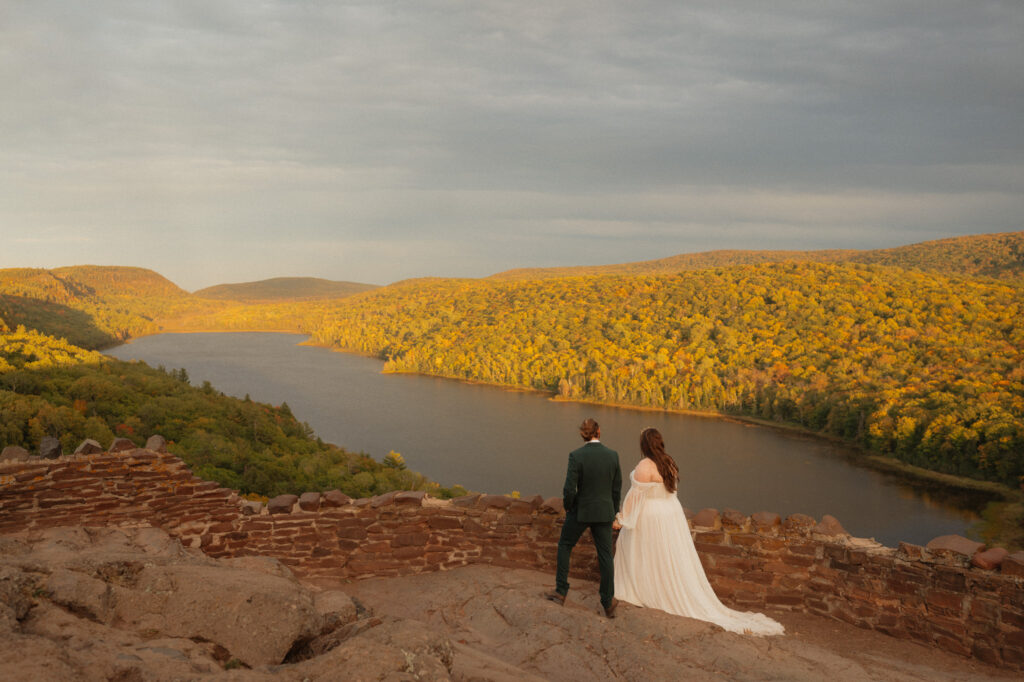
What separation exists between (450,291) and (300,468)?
114263 mm

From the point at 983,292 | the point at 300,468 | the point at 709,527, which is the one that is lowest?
the point at 300,468

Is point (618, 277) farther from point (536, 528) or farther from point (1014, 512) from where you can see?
point (536, 528)

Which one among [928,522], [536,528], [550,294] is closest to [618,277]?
[550,294]

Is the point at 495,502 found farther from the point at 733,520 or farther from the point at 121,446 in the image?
the point at 121,446

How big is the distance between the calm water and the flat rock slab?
3442 cm

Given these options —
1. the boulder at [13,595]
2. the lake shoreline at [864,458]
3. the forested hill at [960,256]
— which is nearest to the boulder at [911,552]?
the boulder at [13,595]

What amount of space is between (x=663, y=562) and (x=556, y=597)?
2.93 ft

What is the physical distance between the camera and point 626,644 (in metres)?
4.09

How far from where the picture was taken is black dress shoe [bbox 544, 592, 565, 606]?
15.6 feet

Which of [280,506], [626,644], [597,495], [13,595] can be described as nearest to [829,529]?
[597,495]

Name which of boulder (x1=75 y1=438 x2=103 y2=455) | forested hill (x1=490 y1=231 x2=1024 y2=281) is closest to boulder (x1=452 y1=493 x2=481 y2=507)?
boulder (x1=75 y1=438 x2=103 y2=455)

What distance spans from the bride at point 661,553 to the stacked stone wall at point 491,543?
70cm

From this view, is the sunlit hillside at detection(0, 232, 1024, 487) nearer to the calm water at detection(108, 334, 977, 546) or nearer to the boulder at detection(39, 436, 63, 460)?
the calm water at detection(108, 334, 977, 546)

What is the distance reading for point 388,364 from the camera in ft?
326
